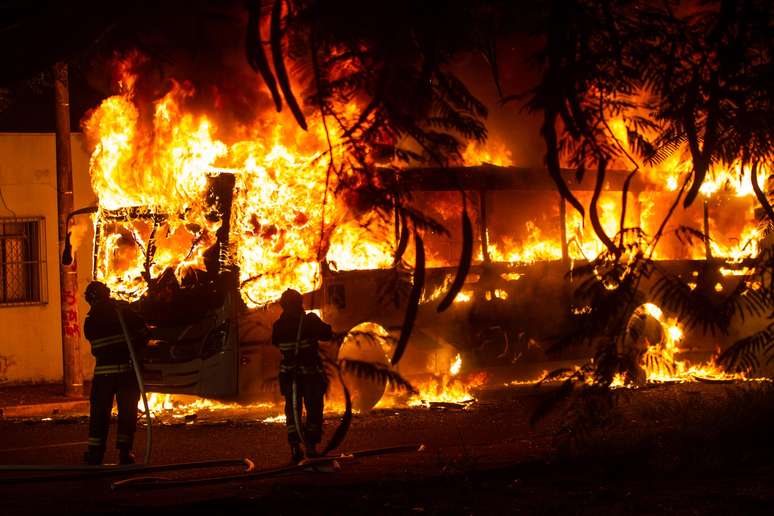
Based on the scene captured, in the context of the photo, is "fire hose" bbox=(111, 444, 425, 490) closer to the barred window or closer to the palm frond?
the palm frond

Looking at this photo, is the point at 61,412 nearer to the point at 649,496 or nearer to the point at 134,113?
the point at 134,113

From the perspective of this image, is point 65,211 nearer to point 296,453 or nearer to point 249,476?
point 296,453

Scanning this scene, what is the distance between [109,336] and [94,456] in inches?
42.9

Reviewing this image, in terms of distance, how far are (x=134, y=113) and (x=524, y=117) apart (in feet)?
16.6

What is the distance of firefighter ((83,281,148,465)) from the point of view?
964cm

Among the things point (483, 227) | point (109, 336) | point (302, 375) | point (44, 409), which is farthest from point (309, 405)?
point (44, 409)

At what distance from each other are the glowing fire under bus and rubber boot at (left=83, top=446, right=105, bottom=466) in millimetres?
1888

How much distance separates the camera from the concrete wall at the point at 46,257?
16812 millimetres

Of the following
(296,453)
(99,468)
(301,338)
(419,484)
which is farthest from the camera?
(296,453)

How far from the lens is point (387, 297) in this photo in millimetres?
10664

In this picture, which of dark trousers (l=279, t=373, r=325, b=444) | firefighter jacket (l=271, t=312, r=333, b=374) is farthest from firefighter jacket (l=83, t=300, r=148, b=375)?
dark trousers (l=279, t=373, r=325, b=444)

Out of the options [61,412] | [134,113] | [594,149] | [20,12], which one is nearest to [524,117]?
[134,113]

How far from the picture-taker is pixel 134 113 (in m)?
12.9

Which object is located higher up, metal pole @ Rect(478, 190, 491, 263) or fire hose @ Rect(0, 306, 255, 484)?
metal pole @ Rect(478, 190, 491, 263)
